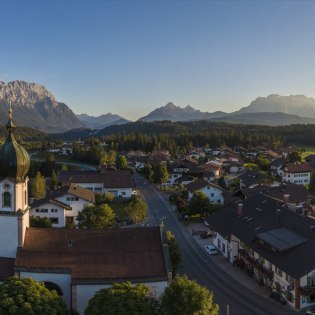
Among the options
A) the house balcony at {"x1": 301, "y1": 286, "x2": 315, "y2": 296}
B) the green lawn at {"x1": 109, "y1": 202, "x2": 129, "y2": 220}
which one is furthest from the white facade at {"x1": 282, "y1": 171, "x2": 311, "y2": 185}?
the house balcony at {"x1": 301, "y1": 286, "x2": 315, "y2": 296}

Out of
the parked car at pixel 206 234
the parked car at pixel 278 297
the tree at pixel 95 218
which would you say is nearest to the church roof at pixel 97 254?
the parked car at pixel 278 297

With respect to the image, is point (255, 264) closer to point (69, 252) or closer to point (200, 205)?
point (69, 252)

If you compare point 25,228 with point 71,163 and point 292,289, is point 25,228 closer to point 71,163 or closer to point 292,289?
point 292,289

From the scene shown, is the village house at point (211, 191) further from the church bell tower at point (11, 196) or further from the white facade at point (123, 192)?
the church bell tower at point (11, 196)

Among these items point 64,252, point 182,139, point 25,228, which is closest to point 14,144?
point 25,228

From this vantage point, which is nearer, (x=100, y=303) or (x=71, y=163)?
(x=100, y=303)

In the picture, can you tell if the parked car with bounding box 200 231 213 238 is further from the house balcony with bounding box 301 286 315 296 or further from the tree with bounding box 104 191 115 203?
the tree with bounding box 104 191 115 203
